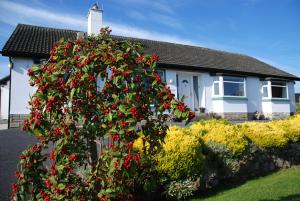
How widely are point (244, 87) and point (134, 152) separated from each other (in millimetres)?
20735

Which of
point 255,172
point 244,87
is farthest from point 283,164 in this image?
point 244,87

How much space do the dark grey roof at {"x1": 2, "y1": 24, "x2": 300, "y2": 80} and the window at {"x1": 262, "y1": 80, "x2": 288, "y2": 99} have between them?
2.05 feet

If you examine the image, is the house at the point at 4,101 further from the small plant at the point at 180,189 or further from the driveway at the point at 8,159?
the small plant at the point at 180,189

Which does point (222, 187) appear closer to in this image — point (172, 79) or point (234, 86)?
point (172, 79)

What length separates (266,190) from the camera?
668 centimetres

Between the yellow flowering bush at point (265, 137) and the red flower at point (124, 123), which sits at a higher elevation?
the red flower at point (124, 123)

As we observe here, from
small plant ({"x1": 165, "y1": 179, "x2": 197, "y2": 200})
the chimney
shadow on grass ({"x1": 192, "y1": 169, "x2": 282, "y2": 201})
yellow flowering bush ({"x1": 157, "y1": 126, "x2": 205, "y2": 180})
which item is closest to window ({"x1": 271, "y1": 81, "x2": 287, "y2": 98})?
the chimney

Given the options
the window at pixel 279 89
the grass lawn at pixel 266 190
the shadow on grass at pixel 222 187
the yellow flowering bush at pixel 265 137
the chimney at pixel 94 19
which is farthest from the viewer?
the window at pixel 279 89

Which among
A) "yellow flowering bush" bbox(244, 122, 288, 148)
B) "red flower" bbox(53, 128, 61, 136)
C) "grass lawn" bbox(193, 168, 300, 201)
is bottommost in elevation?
"grass lawn" bbox(193, 168, 300, 201)

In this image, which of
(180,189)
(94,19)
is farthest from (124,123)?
(94,19)

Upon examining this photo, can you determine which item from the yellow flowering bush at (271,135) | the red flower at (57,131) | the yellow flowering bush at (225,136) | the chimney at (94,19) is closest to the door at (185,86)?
the chimney at (94,19)

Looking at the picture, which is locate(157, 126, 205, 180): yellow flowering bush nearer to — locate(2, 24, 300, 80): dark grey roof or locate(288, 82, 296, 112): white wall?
locate(2, 24, 300, 80): dark grey roof

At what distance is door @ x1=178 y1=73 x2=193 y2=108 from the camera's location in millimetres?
21031

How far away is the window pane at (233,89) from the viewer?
70.8ft
